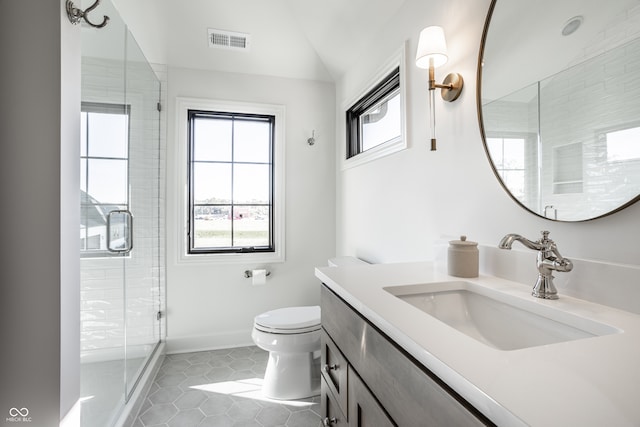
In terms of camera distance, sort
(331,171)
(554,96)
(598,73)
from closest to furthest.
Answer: (598,73) < (554,96) < (331,171)

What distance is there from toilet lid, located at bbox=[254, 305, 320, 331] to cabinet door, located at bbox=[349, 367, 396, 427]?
97 centimetres

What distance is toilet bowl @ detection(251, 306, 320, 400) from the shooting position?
6.05 feet

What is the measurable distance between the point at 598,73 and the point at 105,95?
1773 mm

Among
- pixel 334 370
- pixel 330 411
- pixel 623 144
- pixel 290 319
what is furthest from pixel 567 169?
pixel 290 319

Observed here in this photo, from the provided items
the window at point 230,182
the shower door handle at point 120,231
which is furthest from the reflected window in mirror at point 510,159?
the window at point 230,182

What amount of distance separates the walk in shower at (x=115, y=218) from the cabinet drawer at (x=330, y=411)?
35.8 inches

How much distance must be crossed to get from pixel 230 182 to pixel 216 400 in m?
1.58

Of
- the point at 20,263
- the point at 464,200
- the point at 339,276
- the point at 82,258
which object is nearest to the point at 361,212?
the point at 464,200

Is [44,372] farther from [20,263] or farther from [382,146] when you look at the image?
[382,146]

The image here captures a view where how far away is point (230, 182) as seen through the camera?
8.75 feet

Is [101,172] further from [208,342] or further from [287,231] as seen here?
[208,342]

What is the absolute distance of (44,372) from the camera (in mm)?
967

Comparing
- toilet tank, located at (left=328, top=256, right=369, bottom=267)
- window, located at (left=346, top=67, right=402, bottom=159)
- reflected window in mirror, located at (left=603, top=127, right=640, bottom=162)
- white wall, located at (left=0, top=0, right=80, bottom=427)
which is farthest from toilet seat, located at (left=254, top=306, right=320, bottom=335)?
reflected window in mirror, located at (left=603, top=127, right=640, bottom=162)

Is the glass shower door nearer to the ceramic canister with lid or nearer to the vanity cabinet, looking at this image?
the vanity cabinet
